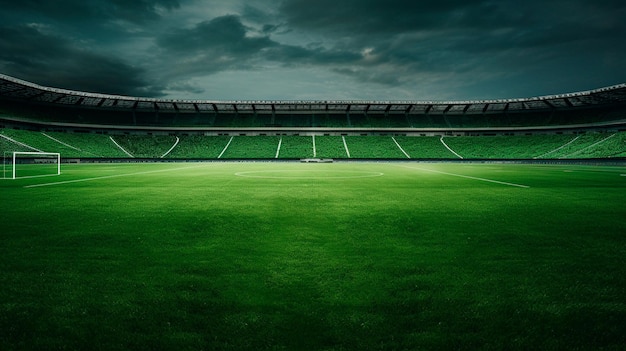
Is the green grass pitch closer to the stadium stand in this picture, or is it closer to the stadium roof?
the stadium stand

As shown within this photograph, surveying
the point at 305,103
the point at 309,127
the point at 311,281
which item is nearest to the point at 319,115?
the point at 309,127

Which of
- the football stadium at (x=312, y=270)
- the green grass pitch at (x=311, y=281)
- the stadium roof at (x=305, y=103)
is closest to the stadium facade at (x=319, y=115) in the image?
the stadium roof at (x=305, y=103)

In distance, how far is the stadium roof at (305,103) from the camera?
6412cm

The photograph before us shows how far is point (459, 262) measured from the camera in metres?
5.34

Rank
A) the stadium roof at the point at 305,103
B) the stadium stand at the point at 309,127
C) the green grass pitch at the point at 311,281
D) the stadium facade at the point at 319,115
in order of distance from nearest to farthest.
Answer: the green grass pitch at the point at 311,281, the stadium stand at the point at 309,127, the stadium roof at the point at 305,103, the stadium facade at the point at 319,115

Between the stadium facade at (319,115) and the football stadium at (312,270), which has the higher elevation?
the stadium facade at (319,115)

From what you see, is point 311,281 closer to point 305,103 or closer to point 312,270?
point 312,270

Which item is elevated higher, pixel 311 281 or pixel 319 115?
pixel 319 115

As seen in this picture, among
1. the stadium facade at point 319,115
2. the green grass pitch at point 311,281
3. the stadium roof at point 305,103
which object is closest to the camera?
the green grass pitch at point 311,281

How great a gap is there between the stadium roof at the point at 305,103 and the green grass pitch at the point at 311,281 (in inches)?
2665

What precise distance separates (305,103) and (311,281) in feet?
253

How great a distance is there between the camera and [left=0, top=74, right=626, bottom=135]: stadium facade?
68062 millimetres

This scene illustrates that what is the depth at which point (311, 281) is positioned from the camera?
4547 millimetres

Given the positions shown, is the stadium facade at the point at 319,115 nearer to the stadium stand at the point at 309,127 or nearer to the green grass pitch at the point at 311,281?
the stadium stand at the point at 309,127
